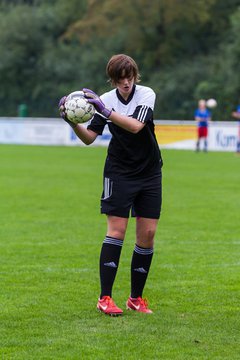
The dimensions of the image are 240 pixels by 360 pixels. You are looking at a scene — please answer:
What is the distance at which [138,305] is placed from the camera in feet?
21.6

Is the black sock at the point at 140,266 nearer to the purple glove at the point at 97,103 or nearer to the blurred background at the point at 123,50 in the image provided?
the purple glove at the point at 97,103

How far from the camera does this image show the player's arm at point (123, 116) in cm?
609

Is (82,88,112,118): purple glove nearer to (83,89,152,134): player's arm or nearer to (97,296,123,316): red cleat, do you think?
(83,89,152,134): player's arm

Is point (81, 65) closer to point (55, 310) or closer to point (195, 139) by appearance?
point (195, 139)

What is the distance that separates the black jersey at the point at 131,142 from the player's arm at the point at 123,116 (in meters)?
0.09

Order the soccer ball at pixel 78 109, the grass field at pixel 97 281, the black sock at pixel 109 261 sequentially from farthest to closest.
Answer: the black sock at pixel 109 261
the soccer ball at pixel 78 109
the grass field at pixel 97 281

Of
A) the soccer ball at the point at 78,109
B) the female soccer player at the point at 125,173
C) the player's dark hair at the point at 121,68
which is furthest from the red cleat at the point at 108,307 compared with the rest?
the player's dark hair at the point at 121,68

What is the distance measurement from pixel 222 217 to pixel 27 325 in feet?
23.2

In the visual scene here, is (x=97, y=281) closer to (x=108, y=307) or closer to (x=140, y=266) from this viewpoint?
(x=140, y=266)

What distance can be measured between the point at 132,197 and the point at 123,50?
164 ft

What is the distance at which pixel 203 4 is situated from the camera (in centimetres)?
5225

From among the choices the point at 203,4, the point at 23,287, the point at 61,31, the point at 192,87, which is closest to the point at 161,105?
the point at 192,87

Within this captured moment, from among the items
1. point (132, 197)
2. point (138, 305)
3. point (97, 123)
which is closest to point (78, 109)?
point (97, 123)

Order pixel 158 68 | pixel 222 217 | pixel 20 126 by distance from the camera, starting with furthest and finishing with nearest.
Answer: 1. pixel 158 68
2. pixel 20 126
3. pixel 222 217
